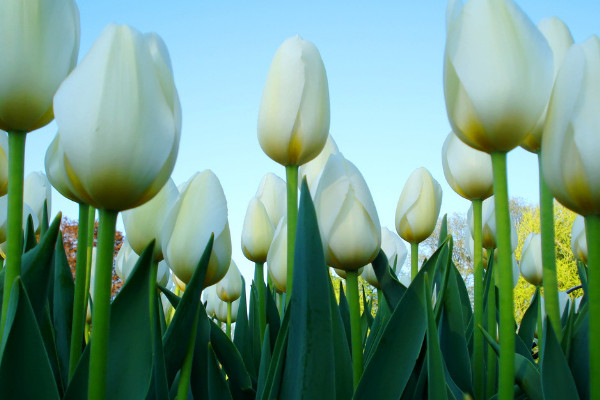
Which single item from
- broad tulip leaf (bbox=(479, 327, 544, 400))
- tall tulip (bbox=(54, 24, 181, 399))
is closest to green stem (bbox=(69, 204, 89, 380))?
tall tulip (bbox=(54, 24, 181, 399))

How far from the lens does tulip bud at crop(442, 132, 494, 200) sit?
1412 mm

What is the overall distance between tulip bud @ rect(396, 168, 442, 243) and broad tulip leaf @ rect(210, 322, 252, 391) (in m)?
0.86

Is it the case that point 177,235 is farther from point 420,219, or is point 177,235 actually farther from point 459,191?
point 420,219

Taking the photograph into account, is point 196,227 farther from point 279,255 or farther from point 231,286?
point 231,286

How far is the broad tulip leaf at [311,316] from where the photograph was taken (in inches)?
25.0

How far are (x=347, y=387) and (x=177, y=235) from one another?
1.42ft

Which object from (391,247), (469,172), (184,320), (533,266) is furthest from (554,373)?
(391,247)

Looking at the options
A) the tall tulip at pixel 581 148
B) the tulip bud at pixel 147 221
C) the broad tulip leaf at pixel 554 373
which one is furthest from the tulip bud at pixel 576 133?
the tulip bud at pixel 147 221

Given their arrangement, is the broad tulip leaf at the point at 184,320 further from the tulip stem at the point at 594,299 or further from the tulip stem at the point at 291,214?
the tulip stem at the point at 594,299

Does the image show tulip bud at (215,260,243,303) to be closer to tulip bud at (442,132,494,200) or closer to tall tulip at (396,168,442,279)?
tall tulip at (396,168,442,279)

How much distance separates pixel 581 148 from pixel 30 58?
65 cm

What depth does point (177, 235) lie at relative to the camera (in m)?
1.08

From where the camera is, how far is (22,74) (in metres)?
0.72

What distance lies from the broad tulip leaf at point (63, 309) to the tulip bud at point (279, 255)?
49cm
